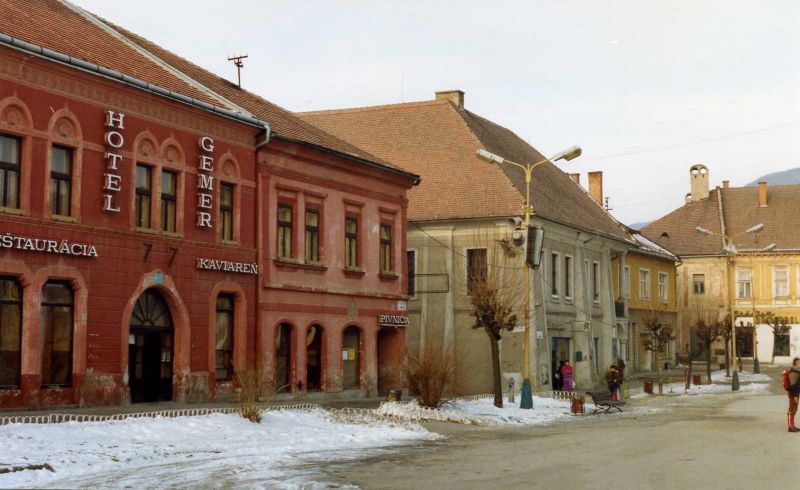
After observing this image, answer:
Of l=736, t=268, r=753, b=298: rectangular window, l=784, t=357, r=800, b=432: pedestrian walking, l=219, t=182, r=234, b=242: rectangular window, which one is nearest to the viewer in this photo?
l=784, t=357, r=800, b=432: pedestrian walking

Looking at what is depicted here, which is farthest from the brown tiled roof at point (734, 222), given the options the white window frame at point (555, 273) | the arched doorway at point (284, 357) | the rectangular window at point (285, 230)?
the arched doorway at point (284, 357)

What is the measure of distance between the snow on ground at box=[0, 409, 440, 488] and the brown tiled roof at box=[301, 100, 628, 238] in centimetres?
2140

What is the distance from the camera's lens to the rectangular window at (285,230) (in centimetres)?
3180

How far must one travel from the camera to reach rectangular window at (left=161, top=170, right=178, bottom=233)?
27250mm

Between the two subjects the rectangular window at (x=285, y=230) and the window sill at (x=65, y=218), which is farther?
the rectangular window at (x=285, y=230)

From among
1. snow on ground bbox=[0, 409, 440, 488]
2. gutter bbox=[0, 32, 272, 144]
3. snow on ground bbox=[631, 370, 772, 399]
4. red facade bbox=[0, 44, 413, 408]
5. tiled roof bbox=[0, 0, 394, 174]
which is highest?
tiled roof bbox=[0, 0, 394, 174]

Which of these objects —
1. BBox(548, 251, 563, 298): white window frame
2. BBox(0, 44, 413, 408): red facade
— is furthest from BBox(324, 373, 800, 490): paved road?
BBox(548, 251, 563, 298): white window frame

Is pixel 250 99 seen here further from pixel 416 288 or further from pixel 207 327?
pixel 416 288

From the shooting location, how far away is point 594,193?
6969 cm

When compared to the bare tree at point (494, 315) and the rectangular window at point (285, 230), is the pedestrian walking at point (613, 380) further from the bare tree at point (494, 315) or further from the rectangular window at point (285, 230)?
the rectangular window at point (285, 230)

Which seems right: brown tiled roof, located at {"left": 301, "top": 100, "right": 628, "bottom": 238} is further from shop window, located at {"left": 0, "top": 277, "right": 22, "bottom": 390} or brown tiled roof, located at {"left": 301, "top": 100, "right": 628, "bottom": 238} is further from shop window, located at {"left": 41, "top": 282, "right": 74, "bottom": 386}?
shop window, located at {"left": 0, "top": 277, "right": 22, "bottom": 390}

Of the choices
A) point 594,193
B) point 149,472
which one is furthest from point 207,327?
point 594,193

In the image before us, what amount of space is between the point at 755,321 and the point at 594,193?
1633cm

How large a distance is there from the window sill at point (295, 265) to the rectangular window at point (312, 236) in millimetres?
248
